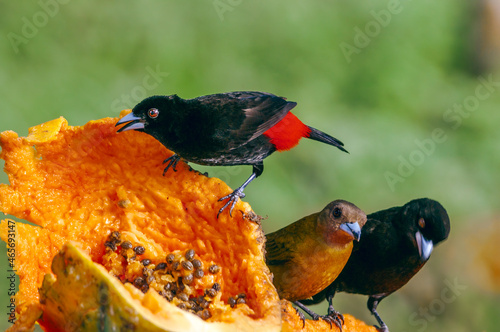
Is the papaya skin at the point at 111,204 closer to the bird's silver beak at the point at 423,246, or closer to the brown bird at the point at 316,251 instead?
the brown bird at the point at 316,251

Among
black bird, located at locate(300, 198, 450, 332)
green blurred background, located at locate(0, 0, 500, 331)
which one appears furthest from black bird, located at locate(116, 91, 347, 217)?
green blurred background, located at locate(0, 0, 500, 331)

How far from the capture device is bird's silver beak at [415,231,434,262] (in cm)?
257

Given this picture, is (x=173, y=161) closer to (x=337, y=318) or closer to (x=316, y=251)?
(x=316, y=251)

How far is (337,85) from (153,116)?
2.78 m

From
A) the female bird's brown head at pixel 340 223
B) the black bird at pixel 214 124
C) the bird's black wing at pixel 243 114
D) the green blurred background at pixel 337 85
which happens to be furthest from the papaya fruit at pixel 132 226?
the green blurred background at pixel 337 85

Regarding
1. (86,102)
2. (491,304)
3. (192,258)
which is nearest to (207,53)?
(86,102)

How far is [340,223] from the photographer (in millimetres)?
2428

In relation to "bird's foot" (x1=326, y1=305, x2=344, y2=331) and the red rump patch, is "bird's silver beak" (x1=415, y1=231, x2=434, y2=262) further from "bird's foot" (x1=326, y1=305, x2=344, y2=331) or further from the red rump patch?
the red rump patch

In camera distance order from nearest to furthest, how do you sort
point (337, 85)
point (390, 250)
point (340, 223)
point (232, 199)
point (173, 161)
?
point (232, 199) < point (340, 223) < point (173, 161) < point (390, 250) < point (337, 85)

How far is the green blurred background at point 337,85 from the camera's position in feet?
14.1

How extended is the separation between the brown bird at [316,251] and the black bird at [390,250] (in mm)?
259

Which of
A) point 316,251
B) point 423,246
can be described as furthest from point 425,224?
point 316,251

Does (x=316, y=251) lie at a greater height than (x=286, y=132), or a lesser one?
lesser

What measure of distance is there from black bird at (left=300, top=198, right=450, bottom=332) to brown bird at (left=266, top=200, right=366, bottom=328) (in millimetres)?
259
